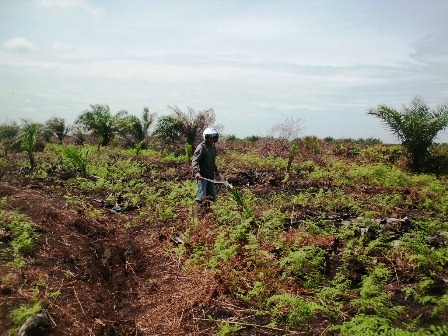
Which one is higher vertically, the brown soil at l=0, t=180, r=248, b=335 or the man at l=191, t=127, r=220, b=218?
the man at l=191, t=127, r=220, b=218

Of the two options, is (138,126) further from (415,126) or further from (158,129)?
(415,126)

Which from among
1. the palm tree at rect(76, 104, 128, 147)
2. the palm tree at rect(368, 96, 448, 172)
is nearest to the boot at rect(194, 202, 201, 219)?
the palm tree at rect(368, 96, 448, 172)

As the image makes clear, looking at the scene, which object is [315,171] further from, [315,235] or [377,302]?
[377,302]

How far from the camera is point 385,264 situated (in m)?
5.38

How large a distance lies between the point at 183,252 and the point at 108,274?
1225mm

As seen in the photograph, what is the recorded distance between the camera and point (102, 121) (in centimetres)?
2512

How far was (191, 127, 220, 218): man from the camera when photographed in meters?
7.92

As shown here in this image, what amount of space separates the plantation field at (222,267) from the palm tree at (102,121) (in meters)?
15.9

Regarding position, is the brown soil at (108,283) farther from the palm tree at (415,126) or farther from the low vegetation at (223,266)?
the palm tree at (415,126)

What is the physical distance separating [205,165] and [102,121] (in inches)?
739

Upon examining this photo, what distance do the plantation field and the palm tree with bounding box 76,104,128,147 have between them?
627 inches

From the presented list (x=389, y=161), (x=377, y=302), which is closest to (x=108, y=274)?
(x=377, y=302)

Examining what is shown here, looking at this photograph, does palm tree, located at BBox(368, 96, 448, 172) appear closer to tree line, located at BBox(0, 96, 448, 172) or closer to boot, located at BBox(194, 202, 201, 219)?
tree line, located at BBox(0, 96, 448, 172)

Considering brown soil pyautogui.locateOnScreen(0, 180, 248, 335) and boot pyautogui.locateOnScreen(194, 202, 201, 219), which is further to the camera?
boot pyautogui.locateOnScreen(194, 202, 201, 219)
